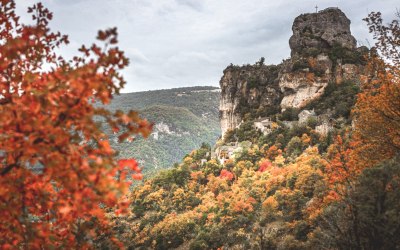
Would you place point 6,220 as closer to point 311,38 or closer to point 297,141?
point 297,141

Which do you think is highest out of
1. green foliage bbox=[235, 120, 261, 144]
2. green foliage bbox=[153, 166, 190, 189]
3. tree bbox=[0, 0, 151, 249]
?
tree bbox=[0, 0, 151, 249]

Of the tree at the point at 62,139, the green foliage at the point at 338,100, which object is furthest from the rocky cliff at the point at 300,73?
the tree at the point at 62,139

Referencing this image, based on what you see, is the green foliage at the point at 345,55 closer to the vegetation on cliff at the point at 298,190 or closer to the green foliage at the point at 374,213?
the vegetation on cliff at the point at 298,190

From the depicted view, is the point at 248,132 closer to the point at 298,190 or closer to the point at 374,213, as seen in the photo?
the point at 298,190

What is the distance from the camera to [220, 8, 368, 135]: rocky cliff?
207ft

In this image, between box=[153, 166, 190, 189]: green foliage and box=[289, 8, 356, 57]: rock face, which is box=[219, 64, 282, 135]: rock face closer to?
box=[289, 8, 356, 57]: rock face

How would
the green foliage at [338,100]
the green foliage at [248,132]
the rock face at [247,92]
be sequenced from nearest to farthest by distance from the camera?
the green foliage at [338,100] → the green foliage at [248,132] → the rock face at [247,92]

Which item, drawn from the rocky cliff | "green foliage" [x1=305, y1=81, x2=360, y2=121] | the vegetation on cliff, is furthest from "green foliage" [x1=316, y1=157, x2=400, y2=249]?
the rocky cliff

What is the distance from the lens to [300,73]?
63844 millimetres

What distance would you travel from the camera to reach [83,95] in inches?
139

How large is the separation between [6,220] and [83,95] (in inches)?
81.3

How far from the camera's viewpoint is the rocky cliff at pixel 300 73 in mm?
62969

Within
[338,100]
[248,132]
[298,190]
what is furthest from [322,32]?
[298,190]

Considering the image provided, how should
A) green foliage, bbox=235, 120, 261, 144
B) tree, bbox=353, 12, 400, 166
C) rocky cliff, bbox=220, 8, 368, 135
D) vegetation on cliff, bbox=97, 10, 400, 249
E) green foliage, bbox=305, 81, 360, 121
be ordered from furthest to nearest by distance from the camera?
green foliage, bbox=235, 120, 261, 144
rocky cliff, bbox=220, 8, 368, 135
green foliage, bbox=305, 81, 360, 121
tree, bbox=353, 12, 400, 166
vegetation on cliff, bbox=97, 10, 400, 249
